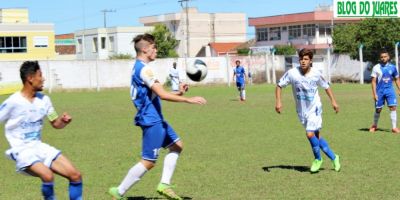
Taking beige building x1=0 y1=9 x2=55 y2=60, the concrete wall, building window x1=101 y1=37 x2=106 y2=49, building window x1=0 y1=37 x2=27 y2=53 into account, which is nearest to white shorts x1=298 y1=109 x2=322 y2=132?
the concrete wall

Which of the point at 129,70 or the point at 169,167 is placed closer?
the point at 169,167

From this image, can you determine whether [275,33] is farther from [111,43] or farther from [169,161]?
[169,161]

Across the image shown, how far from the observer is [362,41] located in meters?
60.1

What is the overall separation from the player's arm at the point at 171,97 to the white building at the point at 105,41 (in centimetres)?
8955

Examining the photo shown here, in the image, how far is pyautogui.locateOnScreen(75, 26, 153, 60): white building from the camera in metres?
103

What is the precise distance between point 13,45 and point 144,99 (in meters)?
77.0

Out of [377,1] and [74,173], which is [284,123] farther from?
[377,1]

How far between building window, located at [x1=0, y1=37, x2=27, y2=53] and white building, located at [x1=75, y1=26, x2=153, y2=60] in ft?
60.2

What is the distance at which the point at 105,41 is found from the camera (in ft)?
349

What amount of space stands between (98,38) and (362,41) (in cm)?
5508

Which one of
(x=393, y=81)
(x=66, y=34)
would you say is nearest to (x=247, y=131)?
(x=393, y=81)

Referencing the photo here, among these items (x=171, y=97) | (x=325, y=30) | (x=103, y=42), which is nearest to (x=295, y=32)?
(x=325, y=30)

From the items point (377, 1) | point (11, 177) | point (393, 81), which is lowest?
point (11, 177)

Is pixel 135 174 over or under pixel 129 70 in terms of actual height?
under
